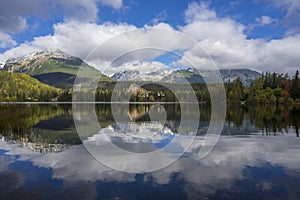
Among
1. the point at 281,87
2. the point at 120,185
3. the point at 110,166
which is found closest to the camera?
the point at 120,185

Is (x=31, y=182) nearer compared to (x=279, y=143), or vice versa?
(x=31, y=182)

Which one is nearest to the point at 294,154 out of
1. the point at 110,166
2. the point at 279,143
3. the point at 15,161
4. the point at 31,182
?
the point at 279,143

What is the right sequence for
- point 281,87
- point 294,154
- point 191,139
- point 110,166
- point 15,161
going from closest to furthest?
point 110,166 → point 15,161 → point 294,154 → point 191,139 → point 281,87

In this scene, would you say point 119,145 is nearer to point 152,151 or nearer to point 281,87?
point 152,151

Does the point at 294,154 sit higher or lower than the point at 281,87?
lower

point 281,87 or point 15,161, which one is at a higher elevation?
point 281,87

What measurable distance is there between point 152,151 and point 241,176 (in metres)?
8.06

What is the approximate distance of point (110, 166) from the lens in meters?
16.3

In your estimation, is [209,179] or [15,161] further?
[15,161]

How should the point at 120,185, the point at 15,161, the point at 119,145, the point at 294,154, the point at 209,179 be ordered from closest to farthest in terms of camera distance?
the point at 120,185
the point at 209,179
the point at 15,161
the point at 294,154
the point at 119,145

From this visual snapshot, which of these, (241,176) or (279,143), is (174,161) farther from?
(279,143)

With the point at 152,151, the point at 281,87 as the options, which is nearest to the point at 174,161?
the point at 152,151

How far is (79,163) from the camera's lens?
55.2 feet

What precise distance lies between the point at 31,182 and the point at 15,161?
5.37 m
